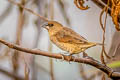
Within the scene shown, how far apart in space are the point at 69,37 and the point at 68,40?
11 millimetres

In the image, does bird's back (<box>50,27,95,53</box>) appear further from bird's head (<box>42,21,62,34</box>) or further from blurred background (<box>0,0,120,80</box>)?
blurred background (<box>0,0,120,80</box>)

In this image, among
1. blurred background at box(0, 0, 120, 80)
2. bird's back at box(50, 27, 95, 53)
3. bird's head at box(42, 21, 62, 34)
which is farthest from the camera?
blurred background at box(0, 0, 120, 80)

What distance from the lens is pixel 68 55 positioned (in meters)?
0.74

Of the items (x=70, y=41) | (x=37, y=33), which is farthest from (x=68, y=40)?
(x=37, y=33)

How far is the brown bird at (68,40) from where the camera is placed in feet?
2.44

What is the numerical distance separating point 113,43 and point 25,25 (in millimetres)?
497

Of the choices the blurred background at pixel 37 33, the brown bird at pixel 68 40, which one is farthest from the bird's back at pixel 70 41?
the blurred background at pixel 37 33

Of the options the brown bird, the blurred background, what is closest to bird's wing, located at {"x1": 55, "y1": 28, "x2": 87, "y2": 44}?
the brown bird

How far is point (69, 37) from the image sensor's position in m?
0.80

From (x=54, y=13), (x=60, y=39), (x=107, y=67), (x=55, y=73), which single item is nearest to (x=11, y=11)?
(x=54, y=13)

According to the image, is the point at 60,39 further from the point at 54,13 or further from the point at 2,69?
the point at 2,69

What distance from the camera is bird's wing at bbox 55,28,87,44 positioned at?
76cm

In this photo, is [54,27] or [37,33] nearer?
[54,27]

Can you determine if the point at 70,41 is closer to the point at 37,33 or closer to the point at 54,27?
the point at 54,27
